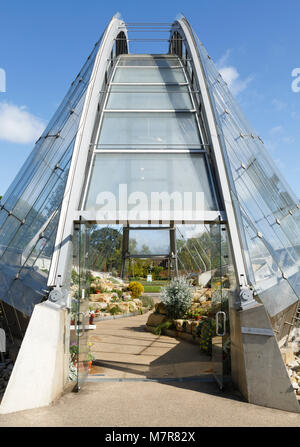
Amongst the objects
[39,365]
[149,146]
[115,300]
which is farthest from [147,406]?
[115,300]

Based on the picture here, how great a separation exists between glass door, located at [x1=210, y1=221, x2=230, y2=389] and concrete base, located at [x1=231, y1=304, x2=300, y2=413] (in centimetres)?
59

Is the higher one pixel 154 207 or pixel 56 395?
pixel 154 207

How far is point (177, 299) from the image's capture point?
1245 centimetres

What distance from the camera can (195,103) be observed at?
9.75 m

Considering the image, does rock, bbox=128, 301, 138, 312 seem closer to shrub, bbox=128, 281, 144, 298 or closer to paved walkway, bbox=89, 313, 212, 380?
shrub, bbox=128, 281, 144, 298

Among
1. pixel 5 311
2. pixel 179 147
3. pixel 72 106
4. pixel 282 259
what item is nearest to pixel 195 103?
pixel 179 147

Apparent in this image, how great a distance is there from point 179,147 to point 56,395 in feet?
17.6

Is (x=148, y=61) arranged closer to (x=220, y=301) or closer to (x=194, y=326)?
(x=194, y=326)

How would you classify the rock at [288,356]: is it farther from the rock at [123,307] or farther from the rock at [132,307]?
the rock at [132,307]

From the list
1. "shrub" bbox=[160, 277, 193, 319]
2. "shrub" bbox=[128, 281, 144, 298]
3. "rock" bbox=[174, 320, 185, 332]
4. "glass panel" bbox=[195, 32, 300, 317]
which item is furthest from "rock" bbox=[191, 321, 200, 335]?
"shrub" bbox=[128, 281, 144, 298]

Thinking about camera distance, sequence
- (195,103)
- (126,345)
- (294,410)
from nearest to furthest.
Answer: (294,410), (195,103), (126,345)

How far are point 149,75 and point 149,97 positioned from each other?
6.92 feet

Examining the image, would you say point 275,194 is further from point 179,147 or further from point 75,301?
point 75,301

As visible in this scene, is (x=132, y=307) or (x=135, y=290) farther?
(x=135, y=290)
